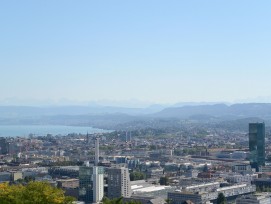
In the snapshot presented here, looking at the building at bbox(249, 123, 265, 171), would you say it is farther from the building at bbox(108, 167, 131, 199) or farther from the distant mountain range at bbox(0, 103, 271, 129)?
the distant mountain range at bbox(0, 103, 271, 129)

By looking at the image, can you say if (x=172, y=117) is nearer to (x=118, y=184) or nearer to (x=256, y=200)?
(x=118, y=184)

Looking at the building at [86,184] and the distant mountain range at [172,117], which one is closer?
the building at [86,184]

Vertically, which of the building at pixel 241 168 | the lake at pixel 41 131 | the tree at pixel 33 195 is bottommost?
the lake at pixel 41 131

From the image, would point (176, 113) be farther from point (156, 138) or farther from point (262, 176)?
point (262, 176)

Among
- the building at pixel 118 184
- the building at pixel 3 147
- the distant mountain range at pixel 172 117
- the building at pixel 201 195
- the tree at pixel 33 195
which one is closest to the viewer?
the tree at pixel 33 195

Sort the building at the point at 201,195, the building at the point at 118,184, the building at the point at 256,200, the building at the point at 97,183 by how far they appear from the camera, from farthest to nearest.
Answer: the building at the point at 118,184
the building at the point at 201,195
the building at the point at 97,183
the building at the point at 256,200

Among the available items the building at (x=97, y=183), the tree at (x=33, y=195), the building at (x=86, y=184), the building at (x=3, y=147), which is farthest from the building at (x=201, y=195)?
the building at (x=3, y=147)

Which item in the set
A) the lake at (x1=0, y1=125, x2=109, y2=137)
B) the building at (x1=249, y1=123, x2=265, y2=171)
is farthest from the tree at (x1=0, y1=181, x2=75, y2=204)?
the lake at (x1=0, y1=125, x2=109, y2=137)

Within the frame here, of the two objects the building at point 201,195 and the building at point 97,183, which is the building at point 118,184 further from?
the building at point 201,195
